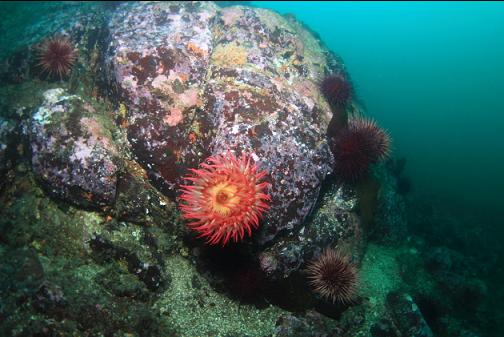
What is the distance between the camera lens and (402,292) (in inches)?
259

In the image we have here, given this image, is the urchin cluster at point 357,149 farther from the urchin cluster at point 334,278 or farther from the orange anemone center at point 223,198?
the orange anemone center at point 223,198

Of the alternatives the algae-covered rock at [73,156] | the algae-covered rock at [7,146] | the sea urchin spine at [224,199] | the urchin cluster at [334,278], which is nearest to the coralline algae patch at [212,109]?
the algae-covered rock at [73,156]

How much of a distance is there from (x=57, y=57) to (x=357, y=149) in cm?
607

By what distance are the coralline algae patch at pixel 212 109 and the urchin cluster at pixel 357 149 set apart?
1.07 feet

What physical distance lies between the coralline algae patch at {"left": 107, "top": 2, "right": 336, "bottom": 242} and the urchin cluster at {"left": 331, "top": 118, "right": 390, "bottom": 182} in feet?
1.07

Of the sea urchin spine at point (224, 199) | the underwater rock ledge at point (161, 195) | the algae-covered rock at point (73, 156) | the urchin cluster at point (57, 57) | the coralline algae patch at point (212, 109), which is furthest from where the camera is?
the urchin cluster at point (57, 57)

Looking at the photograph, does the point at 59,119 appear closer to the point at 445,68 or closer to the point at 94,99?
the point at 94,99

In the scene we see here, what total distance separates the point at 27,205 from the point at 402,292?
23.2ft

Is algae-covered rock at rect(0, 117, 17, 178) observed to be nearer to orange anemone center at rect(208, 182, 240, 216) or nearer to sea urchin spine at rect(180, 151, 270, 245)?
sea urchin spine at rect(180, 151, 270, 245)

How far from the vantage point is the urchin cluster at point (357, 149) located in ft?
19.5

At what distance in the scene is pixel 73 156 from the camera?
512cm

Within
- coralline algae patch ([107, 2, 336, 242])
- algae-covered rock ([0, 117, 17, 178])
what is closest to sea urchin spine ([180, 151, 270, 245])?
coralline algae patch ([107, 2, 336, 242])

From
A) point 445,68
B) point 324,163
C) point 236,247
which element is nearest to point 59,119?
point 236,247

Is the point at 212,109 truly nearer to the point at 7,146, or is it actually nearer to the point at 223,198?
the point at 223,198
